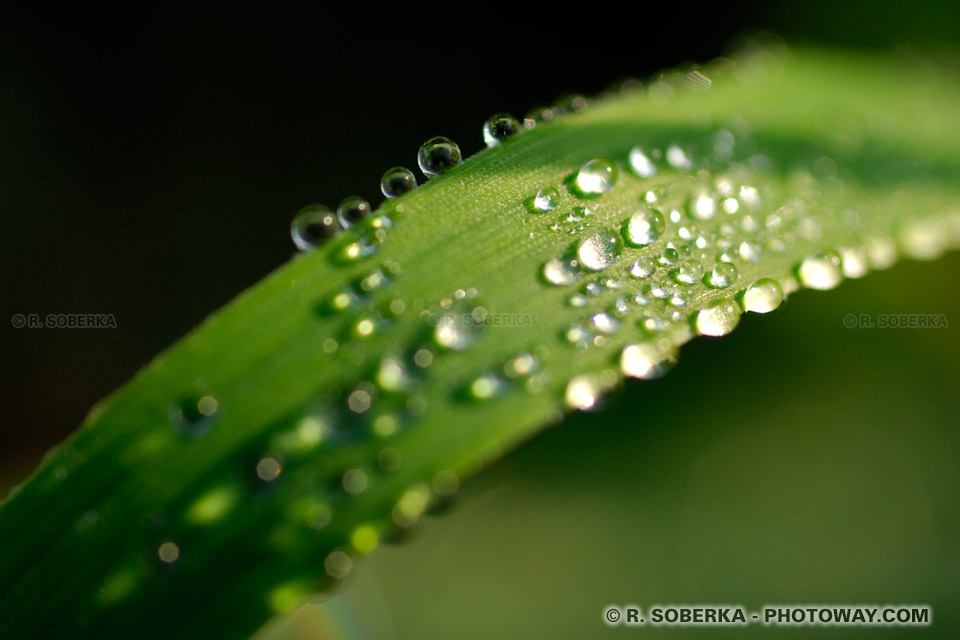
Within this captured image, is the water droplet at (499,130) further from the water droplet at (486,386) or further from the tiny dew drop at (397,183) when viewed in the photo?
the water droplet at (486,386)

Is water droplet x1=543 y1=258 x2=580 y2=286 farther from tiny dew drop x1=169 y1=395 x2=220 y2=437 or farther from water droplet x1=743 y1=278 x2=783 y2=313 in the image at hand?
tiny dew drop x1=169 y1=395 x2=220 y2=437

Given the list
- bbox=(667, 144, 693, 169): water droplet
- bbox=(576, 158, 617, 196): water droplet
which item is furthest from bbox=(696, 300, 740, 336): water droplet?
bbox=(667, 144, 693, 169): water droplet

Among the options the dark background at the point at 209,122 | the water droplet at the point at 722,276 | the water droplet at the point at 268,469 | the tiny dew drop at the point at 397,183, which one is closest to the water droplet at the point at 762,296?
the water droplet at the point at 722,276

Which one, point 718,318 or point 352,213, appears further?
point 352,213

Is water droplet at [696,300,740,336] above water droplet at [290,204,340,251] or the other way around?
the other way around

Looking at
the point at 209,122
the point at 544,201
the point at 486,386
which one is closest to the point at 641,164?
the point at 544,201

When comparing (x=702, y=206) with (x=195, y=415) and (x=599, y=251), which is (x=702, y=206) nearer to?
(x=599, y=251)

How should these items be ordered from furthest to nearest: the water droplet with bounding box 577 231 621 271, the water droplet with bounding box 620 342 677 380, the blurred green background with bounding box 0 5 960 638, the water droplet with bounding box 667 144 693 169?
1. the blurred green background with bounding box 0 5 960 638
2. the water droplet with bounding box 667 144 693 169
3. the water droplet with bounding box 577 231 621 271
4. the water droplet with bounding box 620 342 677 380
